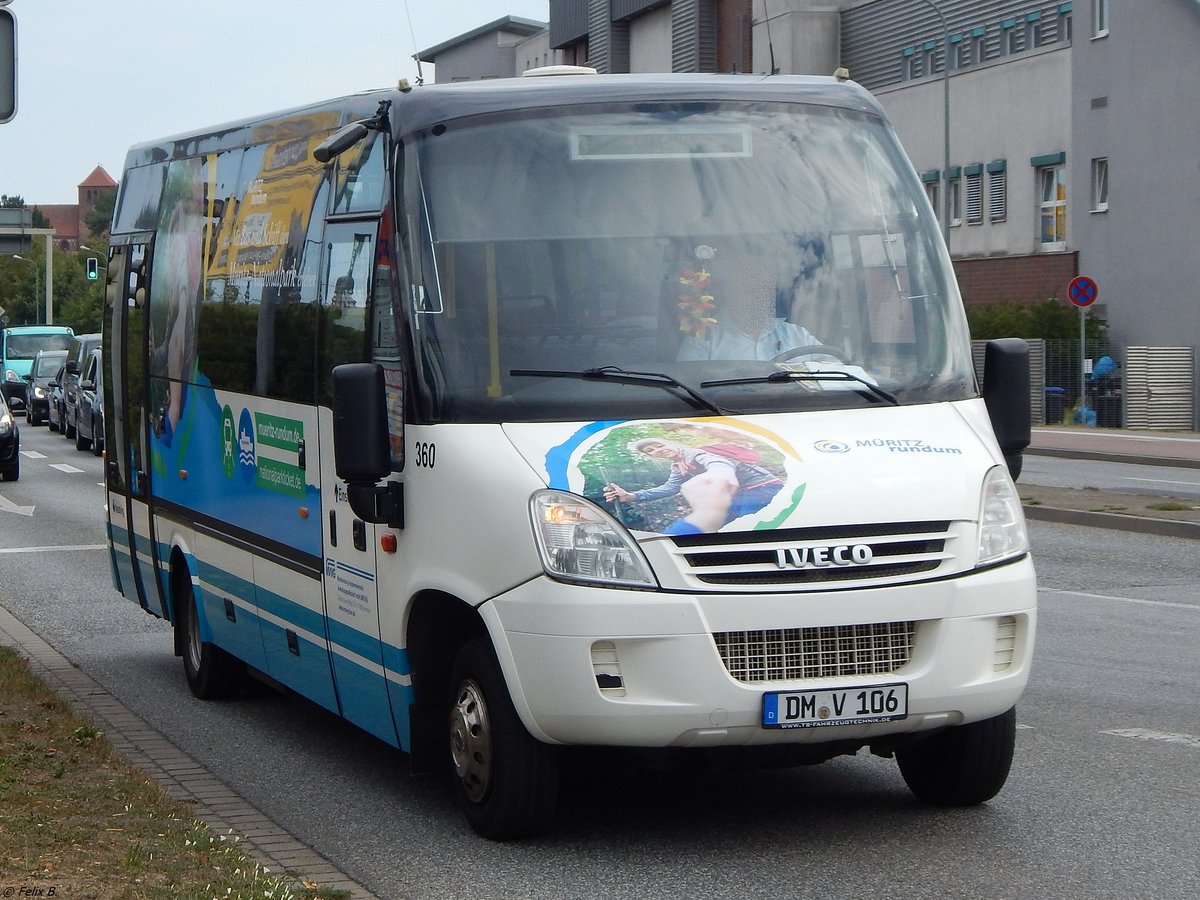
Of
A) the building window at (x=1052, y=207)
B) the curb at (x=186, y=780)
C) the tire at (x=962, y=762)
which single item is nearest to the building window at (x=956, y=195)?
the building window at (x=1052, y=207)

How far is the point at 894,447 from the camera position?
6.38 meters

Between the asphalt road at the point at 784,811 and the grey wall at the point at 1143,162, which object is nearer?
the asphalt road at the point at 784,811

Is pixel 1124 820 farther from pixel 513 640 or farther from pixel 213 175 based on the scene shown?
pixel 213 175

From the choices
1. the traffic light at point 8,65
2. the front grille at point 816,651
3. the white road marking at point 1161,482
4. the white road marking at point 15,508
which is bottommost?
the white road marking at point 1161,482

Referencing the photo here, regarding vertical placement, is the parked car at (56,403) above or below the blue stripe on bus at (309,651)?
below

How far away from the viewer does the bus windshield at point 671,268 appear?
6.58m

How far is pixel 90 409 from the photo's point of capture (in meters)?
36.1

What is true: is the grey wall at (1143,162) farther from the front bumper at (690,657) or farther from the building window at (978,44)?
the front bumper at (690,657)

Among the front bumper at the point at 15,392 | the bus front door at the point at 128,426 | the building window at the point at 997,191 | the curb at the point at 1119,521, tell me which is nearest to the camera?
the bus front door at the point at 128,426

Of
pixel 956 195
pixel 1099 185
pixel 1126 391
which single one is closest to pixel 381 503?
pixel 1126 391

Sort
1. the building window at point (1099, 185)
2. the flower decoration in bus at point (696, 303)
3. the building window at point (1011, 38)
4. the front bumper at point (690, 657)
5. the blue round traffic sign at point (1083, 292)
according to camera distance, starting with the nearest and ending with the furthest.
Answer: the front bumper at point (690, 657), the flower decoration in bus at point (696, 303), the blue round traffic sign at point (1083, 292), the building window at point (1099, 185), the building window at point (1011, 38)

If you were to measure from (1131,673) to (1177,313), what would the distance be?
119 ft

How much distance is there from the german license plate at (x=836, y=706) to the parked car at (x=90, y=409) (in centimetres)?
3066

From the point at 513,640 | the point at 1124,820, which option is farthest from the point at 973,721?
the point at 513,640
